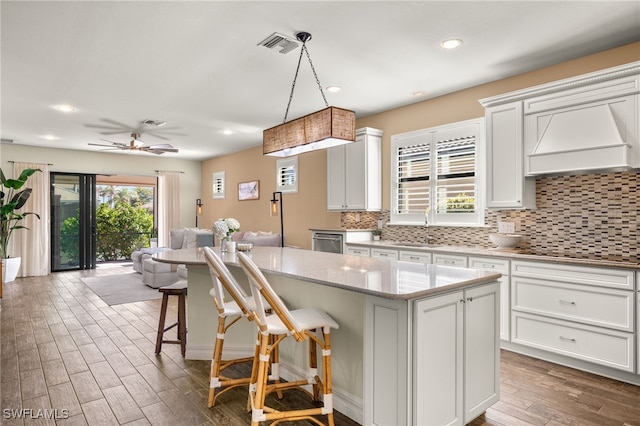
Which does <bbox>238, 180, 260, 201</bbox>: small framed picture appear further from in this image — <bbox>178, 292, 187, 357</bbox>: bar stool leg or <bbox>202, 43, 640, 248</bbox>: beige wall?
<bbox>178, 292, 187, 357</bbox>: bar stool leg

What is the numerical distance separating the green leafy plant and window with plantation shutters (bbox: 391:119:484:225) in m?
6.70

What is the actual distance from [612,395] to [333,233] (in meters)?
3.34

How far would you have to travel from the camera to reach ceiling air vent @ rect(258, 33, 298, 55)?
3.12 metres

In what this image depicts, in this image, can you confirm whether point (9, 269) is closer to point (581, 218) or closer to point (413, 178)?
point (413, 178)

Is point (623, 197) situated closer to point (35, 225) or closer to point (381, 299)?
point (381, 299)

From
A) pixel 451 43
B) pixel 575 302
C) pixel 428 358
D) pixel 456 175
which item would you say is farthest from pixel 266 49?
pixel 575 302

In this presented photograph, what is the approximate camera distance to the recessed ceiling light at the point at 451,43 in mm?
3186

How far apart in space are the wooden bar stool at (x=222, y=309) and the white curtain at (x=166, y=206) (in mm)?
7194

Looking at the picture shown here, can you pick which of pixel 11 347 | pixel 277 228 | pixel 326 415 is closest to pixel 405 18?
pixel 326 415

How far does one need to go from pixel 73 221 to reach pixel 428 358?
887cm

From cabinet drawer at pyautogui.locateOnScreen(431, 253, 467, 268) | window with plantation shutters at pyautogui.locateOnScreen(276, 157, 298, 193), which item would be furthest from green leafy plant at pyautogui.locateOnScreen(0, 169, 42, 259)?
cabinet drawer at pyautogui.locateOnScreen(431, 253, 467, 268)

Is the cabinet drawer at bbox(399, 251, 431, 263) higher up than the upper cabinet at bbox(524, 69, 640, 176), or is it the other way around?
the upper cabinet at bbox(524, 69, 640, 176)

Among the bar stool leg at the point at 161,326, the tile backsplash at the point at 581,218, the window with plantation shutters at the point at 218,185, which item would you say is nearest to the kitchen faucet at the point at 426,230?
the tile backsplash at the point at 581,218

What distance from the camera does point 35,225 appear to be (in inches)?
308
